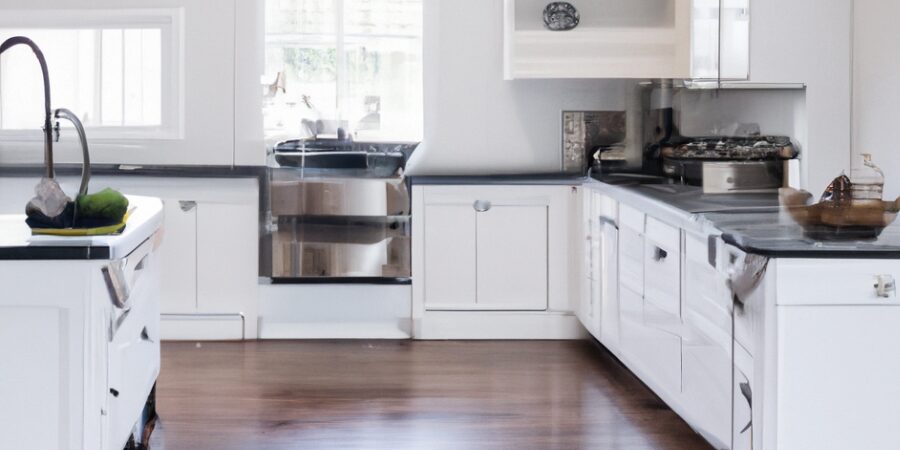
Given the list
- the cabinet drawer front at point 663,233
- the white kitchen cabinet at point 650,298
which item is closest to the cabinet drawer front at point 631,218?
the white kitchen cabinet at point 650,298

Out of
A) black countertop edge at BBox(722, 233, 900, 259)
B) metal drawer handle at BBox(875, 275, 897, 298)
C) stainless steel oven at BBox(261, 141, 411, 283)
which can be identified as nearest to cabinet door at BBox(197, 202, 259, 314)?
stainless steel oven at BBox(261, 141, 411, 283)

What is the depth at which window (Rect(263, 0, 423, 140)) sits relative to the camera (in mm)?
5980

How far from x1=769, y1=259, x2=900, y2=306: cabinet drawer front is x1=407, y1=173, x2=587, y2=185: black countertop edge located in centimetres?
301

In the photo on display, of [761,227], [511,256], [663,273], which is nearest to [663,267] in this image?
[663,273]

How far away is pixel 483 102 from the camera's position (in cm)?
608

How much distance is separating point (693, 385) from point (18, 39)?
2180 millimetres

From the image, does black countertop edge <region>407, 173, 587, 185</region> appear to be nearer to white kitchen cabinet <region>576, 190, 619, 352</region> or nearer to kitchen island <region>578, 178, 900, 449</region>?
white kitchen cabinet <region>576, 190, 619, 352</region>

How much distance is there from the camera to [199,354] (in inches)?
220

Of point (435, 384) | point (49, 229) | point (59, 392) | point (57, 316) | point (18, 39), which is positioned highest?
point (18, 39)

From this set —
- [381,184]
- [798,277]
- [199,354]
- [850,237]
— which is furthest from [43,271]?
[381,184]

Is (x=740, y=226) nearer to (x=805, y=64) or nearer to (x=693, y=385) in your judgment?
(x=693, y=385)

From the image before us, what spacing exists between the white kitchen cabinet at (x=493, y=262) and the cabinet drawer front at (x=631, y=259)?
3.64ft

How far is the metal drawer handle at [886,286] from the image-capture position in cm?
289

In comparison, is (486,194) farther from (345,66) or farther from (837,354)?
(837,354)
